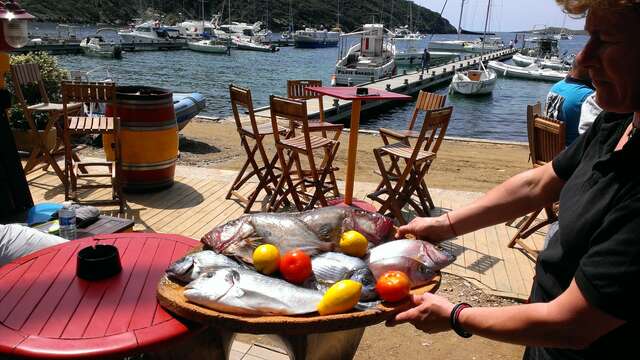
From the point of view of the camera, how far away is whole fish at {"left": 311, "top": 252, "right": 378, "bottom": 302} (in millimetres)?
1653

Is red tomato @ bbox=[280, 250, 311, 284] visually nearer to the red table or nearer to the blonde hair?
the blonde hair

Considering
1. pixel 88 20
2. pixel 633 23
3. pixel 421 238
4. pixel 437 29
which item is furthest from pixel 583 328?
pixel 437 29

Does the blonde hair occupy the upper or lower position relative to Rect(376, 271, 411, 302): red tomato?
upper

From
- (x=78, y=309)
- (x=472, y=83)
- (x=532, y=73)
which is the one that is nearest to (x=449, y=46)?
(x=532, y=73)

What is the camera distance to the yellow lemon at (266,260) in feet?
5.65

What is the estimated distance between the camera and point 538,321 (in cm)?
124

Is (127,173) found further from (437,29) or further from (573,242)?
(437,29)

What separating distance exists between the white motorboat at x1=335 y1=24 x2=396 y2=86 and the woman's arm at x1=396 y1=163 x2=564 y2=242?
23.7m

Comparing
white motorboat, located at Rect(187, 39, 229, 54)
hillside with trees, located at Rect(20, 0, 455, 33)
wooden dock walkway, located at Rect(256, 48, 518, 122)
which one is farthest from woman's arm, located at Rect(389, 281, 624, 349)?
hillside with trees, located at Rect(20, 0, 455, 33)

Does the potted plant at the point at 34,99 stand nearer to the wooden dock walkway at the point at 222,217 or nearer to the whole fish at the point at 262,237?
the wooden dock walkway at the point at 222,217

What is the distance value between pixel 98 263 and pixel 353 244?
102cm

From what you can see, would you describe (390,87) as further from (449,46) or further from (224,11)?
(224,11)

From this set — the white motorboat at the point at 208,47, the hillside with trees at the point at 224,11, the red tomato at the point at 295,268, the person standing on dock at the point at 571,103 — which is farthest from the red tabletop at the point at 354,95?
the hillside with trees at the point at 224,11

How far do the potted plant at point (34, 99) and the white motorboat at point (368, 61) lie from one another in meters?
18.4
